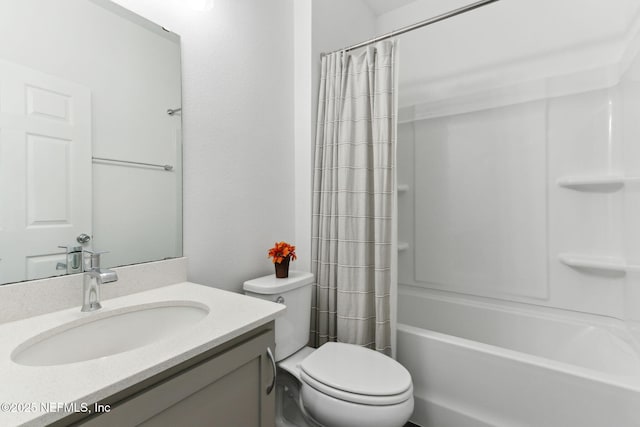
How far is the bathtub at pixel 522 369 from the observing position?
1.14 meters

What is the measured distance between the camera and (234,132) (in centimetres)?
147

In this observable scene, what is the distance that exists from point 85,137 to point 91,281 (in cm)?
45

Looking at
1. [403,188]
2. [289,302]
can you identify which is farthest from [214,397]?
[403,188]

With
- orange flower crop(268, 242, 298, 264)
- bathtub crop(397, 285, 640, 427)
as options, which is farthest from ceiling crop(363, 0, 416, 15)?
bathtub crop(397, 285, 640, 427)

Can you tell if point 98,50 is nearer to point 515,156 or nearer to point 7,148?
point 7,148

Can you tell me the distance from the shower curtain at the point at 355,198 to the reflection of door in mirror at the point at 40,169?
3.55ft

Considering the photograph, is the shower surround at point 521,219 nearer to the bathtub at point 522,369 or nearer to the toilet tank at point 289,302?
the bathtub at point 522,369

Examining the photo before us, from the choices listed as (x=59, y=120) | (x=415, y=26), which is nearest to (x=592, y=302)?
(x=415, y=26)

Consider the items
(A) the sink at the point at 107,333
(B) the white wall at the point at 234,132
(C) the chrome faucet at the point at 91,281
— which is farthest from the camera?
(B) the white wall at the point at 234,132

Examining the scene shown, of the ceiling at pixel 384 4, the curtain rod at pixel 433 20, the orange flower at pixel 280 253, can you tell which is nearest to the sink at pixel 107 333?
the orange flower at pixel 280 253

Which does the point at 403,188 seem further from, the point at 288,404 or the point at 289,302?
the point at 288,404

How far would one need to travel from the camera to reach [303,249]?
1.83m

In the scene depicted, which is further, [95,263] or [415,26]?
[415,26]

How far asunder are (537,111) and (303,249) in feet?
5.47
